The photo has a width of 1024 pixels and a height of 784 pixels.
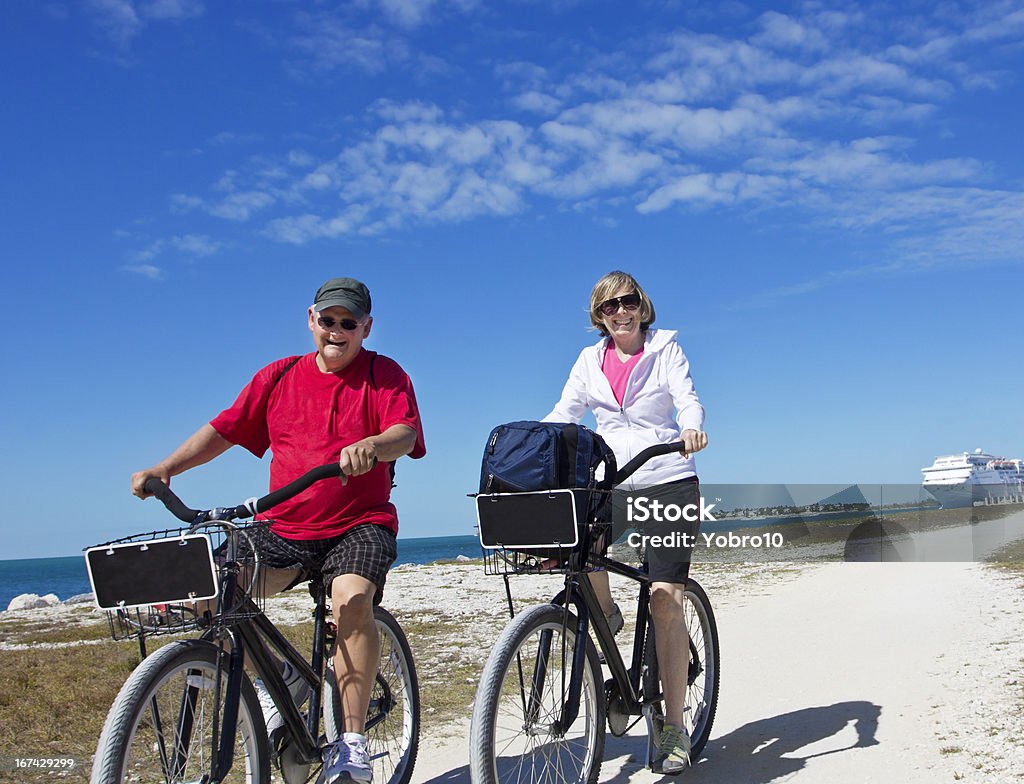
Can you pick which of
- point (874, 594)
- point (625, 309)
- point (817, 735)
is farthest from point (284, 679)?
point (874, 594)

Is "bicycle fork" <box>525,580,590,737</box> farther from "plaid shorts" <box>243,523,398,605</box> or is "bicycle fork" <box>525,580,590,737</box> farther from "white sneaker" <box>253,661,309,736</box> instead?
"white sneaker" <box>253,661,309,736</box>

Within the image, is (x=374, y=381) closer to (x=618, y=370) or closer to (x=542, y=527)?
(x=542, y=527)

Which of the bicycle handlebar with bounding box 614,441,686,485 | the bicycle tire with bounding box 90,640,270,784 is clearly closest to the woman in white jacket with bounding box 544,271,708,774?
the bicycle handlebar with bounding box 614,441,686,485

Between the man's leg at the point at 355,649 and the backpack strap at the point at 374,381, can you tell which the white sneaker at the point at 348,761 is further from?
the backpack strap at the point at 374,381

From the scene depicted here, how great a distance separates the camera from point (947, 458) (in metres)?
92.2

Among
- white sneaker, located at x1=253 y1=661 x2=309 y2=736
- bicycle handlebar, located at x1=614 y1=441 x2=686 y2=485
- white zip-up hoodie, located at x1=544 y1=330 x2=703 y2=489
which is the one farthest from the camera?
white zip-up hoodie, located at x1=544 y1=330 x2=703 y2=489

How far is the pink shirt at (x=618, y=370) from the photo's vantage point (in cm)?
430

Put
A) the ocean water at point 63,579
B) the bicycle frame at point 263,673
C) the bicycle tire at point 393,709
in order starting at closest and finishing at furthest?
the bicycle frame at point 263,673 < the bicycle tire at point 393,709 < the ocean water at point 63,579

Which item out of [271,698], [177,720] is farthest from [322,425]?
[177,720]

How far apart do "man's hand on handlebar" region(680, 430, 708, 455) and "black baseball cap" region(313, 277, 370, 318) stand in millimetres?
1440

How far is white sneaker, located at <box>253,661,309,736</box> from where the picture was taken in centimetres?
333

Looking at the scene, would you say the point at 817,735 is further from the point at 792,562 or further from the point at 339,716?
the point at 792,562

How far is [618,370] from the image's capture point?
4340mm

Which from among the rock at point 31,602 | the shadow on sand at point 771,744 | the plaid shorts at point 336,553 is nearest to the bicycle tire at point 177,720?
the plaid shorts at point 336,553
